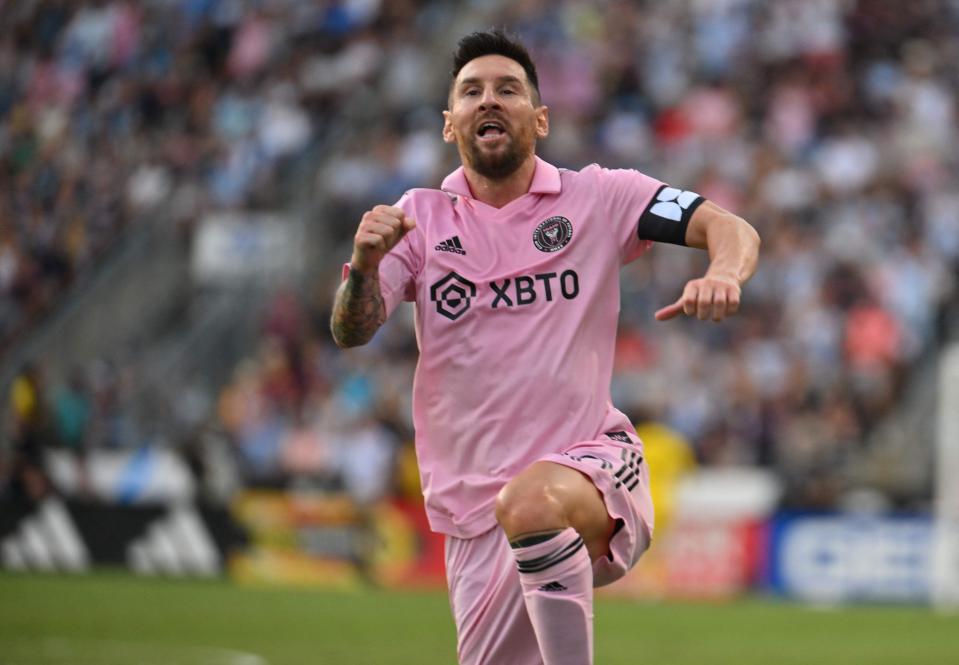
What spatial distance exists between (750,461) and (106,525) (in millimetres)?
Answer: 7282

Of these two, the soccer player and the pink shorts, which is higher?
the soccer player

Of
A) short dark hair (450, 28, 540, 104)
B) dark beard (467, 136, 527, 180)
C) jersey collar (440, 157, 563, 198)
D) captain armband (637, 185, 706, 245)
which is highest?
short dark hair (450, 28, 540, 104)

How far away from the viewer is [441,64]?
Answer: 23.1m

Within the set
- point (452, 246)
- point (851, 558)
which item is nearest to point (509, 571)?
point (452, 246)

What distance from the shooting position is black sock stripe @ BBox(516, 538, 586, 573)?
17.7 ft

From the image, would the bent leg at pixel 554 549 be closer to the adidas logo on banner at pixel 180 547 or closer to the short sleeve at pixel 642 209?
the short sleeve at pixel 642 209

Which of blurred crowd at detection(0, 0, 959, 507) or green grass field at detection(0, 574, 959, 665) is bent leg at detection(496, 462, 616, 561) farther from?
blurred crowd at detection(0, 0, 959, 507)

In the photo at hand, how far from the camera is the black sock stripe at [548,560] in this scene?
17.7 feet

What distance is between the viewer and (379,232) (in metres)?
5.36

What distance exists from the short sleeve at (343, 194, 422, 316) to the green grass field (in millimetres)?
5706

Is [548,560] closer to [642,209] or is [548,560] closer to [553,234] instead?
[553,234]

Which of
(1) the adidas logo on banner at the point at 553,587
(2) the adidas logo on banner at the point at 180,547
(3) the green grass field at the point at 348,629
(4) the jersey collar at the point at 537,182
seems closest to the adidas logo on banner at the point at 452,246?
(4) the jersey collar at the point at 537,182

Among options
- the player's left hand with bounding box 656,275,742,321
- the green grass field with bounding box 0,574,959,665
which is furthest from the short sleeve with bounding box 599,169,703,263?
the green grass field with bounding box 0,574,959,665

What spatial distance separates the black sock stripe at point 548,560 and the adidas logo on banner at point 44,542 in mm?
14348
